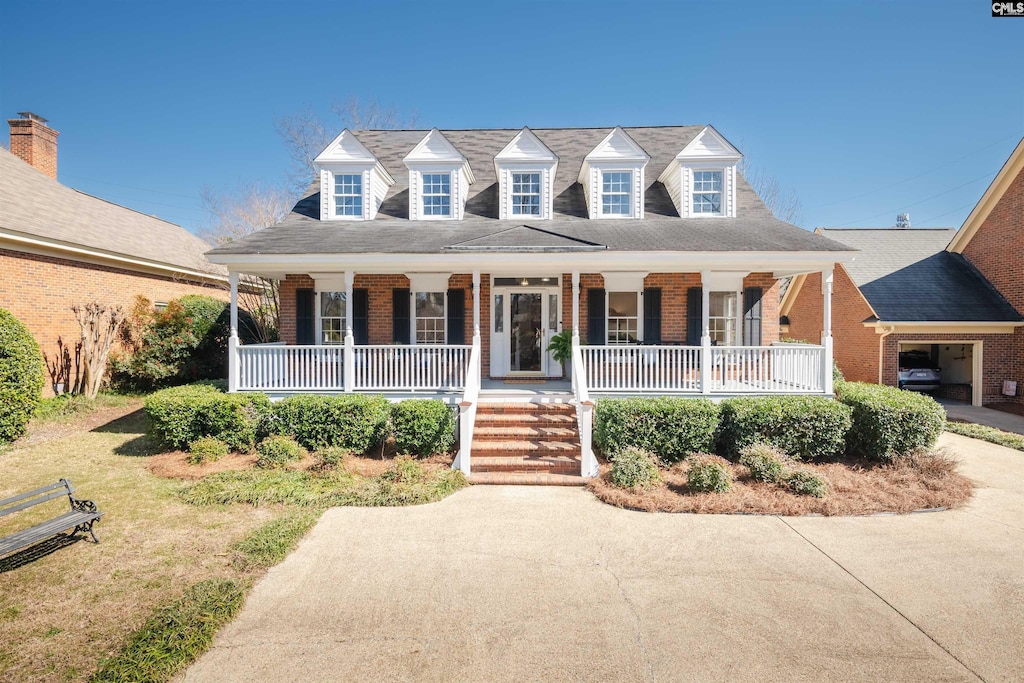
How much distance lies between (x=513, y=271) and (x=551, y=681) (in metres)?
8.92

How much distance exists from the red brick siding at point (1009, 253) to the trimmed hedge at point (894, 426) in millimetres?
9494

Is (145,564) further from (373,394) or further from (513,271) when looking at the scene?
(513,271)

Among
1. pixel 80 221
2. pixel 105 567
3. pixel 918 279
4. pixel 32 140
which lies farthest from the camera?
pixel 918 279

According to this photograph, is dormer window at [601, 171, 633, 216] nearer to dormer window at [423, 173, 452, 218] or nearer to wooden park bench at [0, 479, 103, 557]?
dormer window at [423, 173, 452, 218]

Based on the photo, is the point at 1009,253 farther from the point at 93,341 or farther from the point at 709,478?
the point at 93,341

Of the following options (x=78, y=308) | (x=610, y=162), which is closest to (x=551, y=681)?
(x=610, y=162)

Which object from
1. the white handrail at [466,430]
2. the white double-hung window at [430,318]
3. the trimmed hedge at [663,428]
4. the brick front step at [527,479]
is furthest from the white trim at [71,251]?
the trimmed hedge at [663,428]

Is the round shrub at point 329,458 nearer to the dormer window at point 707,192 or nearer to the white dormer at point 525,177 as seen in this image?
the white dormer at point 525,177

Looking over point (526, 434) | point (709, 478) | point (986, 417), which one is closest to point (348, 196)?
point (526, 434)

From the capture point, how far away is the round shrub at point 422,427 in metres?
8.20

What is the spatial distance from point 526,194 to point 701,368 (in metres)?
6.37

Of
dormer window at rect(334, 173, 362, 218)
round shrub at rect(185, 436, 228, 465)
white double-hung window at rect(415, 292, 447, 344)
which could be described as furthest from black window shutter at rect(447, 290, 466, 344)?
round shrub at rect(185, 436, 228, 465)

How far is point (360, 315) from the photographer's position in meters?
11.8

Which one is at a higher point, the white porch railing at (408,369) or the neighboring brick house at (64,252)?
the neighboring brick house at (64,252)
